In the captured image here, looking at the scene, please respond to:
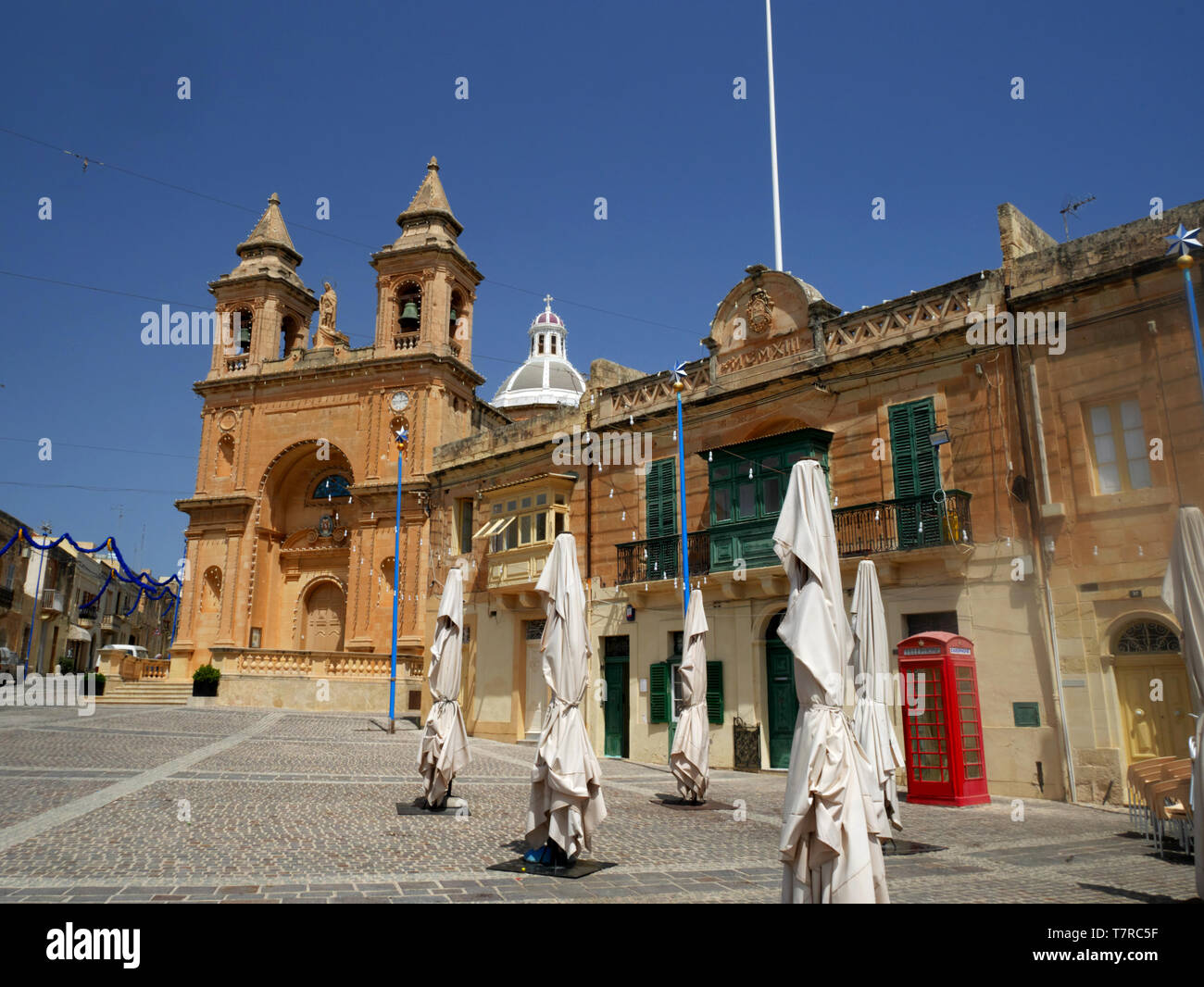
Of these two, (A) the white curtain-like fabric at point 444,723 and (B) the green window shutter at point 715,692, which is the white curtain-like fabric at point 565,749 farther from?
(B) the green window shutter at point 715,692

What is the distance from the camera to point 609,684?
906 inches

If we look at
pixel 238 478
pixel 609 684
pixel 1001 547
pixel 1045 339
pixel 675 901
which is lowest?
pixel 675 901

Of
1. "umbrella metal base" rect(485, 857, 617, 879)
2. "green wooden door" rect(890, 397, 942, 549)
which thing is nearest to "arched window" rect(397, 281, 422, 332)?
"green wooden door" rect(890, 397, 942, 549)

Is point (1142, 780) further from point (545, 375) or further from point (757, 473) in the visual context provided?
point (545, 375)

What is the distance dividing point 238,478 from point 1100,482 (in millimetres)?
36851

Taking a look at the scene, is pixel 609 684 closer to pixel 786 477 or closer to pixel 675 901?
pixel 786 477

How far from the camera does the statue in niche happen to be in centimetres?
4297

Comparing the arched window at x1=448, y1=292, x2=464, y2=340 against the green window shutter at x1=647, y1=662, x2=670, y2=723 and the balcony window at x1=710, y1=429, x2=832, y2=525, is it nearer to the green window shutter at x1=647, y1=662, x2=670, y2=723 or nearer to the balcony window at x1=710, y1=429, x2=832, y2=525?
the balcony window at x1=710, y1=429, x2=832, y2=525

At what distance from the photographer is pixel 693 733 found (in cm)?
1362

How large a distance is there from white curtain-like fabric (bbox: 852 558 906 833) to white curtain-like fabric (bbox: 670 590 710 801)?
9.60 feet

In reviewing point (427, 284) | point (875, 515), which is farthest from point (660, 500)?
point (427, 284)

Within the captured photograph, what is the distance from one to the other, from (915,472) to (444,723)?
10.7 m

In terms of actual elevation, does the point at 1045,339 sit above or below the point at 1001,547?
above
